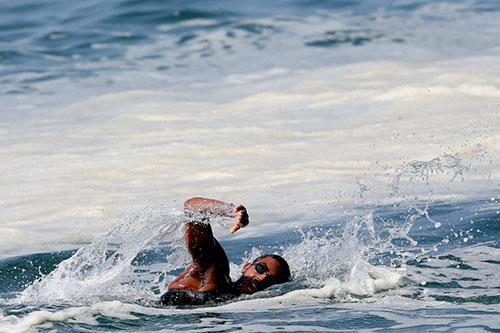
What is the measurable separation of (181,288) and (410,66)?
11.6 m

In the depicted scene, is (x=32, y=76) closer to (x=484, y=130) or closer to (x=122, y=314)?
(x=484, y=130)

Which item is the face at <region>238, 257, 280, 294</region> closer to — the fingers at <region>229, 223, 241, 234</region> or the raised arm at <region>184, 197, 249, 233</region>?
the raised arm at <region>184, 197, 249, 233</region>

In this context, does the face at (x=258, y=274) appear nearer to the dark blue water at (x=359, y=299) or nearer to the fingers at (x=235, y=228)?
the dark blue water at (x=359, y=299)

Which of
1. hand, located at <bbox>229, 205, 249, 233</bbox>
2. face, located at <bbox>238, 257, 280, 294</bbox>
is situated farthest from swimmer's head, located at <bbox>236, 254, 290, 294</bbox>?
hand, located at <bbox>229, 205, 249, 233</bbox>

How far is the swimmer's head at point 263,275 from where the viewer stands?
7449mm

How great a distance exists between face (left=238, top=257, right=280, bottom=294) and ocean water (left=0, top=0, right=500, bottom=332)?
0.09 m

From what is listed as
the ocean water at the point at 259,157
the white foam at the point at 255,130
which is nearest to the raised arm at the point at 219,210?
the ocean water at the point at 259,157

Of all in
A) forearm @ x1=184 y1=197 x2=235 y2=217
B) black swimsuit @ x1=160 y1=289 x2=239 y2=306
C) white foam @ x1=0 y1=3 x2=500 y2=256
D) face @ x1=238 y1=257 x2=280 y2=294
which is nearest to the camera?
forearm @ x1=184 y1=197 x2=235 y2=217

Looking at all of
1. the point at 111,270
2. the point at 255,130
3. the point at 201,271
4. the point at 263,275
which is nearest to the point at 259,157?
the point at 255,130

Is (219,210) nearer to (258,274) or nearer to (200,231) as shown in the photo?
(200,231)

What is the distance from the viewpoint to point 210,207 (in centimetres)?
693

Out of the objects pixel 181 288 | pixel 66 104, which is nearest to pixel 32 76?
pixel 66 104

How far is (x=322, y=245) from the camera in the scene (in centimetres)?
888

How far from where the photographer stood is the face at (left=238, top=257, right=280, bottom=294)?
7445 millimetres
